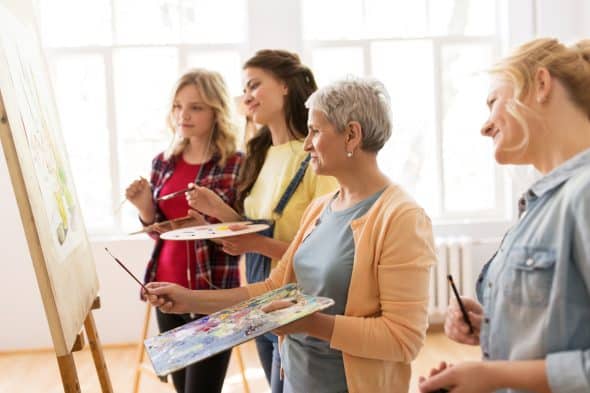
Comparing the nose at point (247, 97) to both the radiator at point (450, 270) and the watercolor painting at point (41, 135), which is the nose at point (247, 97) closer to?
the watercolor painting at point (41, 135)

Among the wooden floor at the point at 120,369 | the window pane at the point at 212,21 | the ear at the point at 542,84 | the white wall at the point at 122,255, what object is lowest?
the wooden floor at the point at 120,369

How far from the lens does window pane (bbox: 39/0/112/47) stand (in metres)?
4.46

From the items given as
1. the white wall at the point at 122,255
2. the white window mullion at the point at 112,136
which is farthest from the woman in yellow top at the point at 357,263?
the white window mullion at the point at 112,136

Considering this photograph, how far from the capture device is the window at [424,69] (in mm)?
4637

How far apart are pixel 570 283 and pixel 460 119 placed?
3856 mm

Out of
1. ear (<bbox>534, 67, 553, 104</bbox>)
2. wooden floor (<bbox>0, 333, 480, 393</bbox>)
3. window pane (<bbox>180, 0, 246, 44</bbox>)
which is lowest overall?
wooden floor (<bbox>0, 333, 480, 393</bbox>)

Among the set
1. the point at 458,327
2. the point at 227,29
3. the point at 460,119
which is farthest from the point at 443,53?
the point at 458,327

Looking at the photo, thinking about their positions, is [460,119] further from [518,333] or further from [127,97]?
[518,333]

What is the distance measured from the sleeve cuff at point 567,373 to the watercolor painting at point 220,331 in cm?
40

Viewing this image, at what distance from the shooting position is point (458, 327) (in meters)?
1.29

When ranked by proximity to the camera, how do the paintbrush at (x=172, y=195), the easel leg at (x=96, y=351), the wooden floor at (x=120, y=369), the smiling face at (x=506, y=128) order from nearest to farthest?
the smiling face at (x=506, y=128)
the easel leg at (x=96, y=351)
the paintbrush at (x=172, y=195)
the wooden floor at (x=120, y=369)

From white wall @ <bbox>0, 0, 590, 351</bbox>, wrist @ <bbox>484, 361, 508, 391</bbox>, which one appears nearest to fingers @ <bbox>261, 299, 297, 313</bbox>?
wrist @ <bbox>484, 361, 508, 391</bbox>

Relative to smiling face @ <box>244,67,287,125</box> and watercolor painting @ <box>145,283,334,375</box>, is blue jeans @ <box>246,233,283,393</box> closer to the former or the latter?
smiling face @ <box>244,67,287,125</box>

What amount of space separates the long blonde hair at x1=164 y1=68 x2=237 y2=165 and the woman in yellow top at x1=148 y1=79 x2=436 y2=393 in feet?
2.67
